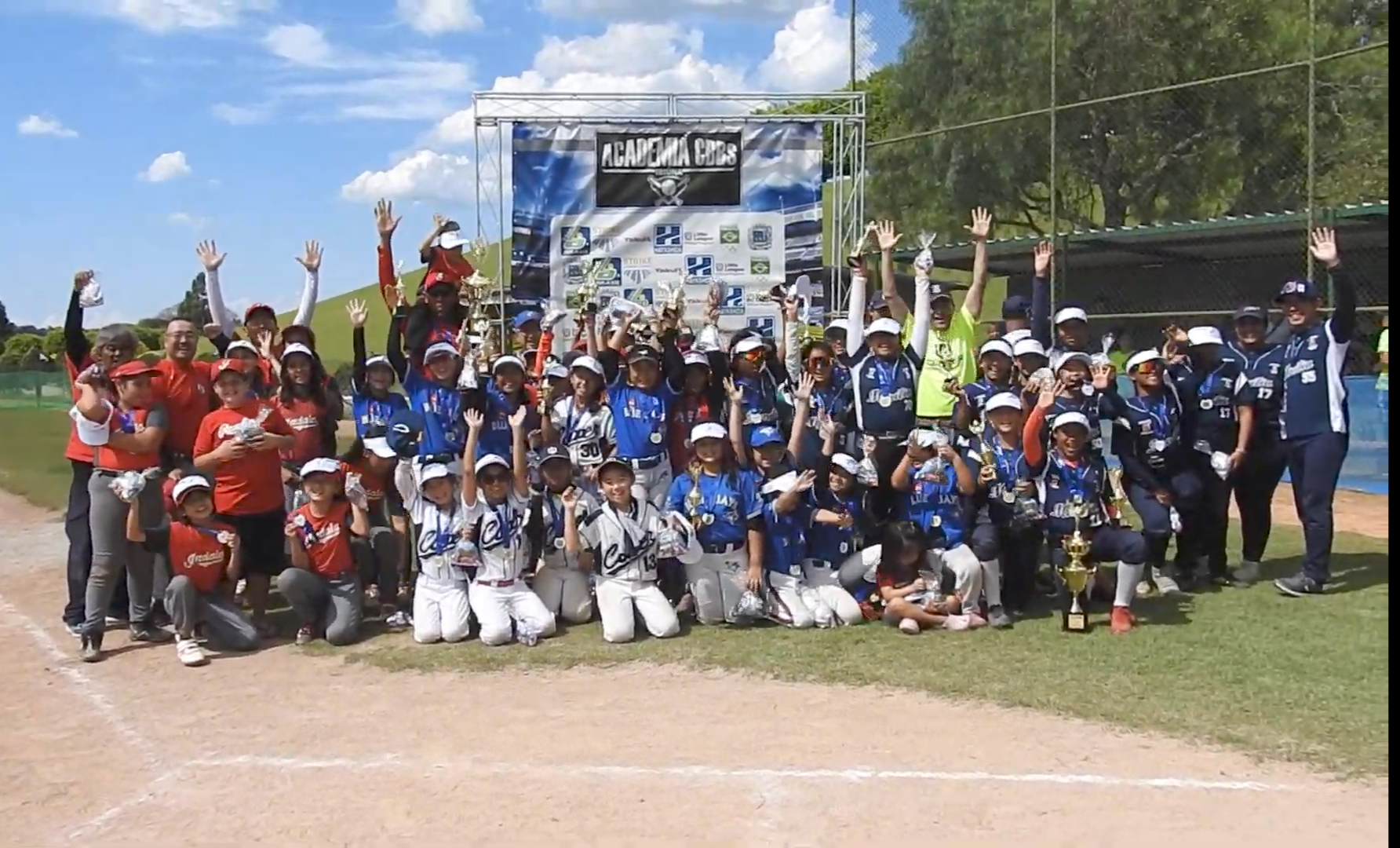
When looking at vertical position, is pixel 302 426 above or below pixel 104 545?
above

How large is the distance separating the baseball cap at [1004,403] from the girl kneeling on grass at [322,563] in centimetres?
398

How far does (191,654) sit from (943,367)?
4993 mm

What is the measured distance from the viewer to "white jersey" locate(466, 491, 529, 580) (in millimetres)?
7523

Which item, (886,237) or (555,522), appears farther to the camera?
(886,237)

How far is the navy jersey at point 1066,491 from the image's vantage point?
7.45 metres

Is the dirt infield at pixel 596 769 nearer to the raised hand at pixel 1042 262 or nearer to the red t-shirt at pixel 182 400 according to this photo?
the red t-shirt at pixel 182 400

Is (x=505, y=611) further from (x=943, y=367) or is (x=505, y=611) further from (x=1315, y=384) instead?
(x=1315, y=384)

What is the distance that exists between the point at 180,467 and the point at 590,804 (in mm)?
4186

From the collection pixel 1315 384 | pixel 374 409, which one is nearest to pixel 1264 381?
pixel 1315 384

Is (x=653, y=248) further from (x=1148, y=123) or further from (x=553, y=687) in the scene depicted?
(x=1148, y=123)

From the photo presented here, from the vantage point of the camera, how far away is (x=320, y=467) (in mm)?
7406

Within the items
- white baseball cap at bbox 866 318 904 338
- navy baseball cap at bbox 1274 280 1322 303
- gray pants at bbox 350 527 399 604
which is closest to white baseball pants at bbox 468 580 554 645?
gray pants at bbox 350 527 399 604

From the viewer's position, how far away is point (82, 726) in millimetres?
5820

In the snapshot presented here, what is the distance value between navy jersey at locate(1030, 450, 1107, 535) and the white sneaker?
492 cm
